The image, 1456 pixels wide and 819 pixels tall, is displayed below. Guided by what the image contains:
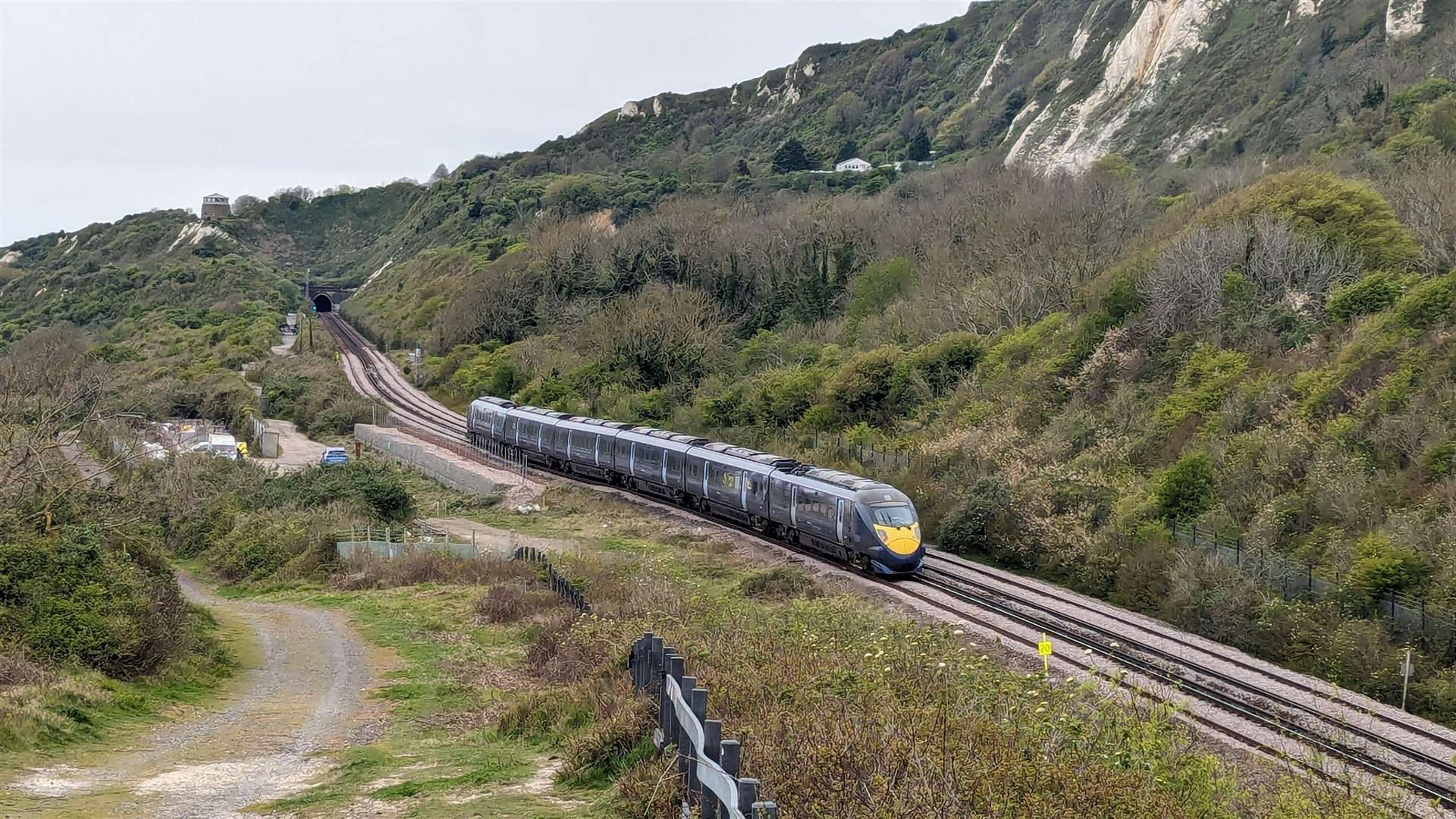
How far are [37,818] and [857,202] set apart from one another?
78880 millimetres

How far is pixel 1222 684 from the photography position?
20156 millimetres

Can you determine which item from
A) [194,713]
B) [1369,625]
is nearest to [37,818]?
[194,713]

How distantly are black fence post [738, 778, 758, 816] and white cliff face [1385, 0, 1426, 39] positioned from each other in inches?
3233

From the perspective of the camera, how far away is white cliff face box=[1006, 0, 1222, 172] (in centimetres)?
9631

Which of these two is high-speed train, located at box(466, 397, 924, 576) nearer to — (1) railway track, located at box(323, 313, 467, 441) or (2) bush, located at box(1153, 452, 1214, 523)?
(2) bush, located at box(1153, 452, 1214, 523)

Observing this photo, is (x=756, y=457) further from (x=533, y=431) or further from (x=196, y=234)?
(x=196, y=234)

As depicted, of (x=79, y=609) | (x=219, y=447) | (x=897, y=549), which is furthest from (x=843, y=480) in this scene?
(x=219, y=447)

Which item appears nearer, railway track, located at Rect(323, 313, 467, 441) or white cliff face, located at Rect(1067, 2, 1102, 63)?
railway track, located at Rect(323, 313, 467, 441)

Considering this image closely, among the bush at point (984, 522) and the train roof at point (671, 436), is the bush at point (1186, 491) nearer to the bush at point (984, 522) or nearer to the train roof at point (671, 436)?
the bush at point (984, 522)

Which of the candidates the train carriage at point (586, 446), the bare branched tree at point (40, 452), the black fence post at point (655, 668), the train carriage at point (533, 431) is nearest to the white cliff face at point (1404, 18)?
the train carriage at point (586, 446)

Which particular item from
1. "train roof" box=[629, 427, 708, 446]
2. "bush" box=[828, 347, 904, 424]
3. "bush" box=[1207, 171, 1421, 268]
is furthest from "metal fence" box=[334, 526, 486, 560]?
"bush" box=[1207, 171, 1421, 268]

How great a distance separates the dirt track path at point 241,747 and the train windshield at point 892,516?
12.0 meters

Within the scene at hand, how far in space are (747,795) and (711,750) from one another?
1.29 m

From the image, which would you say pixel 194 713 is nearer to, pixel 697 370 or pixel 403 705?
pixel 403 705
